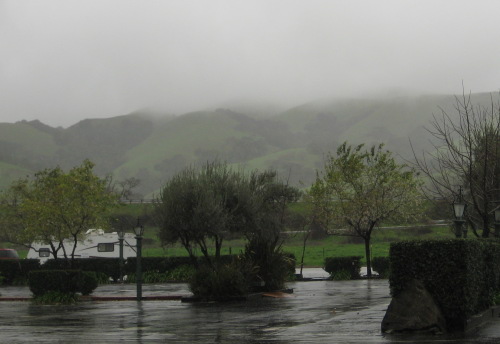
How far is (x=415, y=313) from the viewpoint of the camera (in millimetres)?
15922

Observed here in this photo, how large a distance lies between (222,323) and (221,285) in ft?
27.1

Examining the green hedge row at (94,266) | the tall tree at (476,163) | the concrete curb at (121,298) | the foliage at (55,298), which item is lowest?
the concrete curb at (121,298)

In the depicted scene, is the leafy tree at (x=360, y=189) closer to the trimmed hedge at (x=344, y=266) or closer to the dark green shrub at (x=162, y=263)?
the trimmed hedge at (x=344, y=266)

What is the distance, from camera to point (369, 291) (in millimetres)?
32219

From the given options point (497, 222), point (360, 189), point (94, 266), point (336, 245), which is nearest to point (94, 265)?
point (94, 266)

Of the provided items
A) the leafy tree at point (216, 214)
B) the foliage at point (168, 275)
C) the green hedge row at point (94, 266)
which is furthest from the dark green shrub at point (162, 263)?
the leafy tree at point (216, 214)

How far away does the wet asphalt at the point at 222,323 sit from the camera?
15.8 metres

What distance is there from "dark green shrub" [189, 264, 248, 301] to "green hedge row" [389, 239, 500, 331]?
12.1 meters

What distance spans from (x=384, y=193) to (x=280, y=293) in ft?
70.7

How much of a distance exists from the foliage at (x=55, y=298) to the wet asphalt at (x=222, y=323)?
3.91 ft

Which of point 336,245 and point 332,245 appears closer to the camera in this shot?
point 336,245

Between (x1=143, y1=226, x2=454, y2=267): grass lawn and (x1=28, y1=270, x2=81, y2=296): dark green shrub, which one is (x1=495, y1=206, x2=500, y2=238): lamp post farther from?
(x1=143, y1=226, x2=454, y2=267): grass lawn

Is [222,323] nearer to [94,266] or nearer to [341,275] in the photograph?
[341,275]

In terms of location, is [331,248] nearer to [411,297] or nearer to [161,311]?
[161,311]
